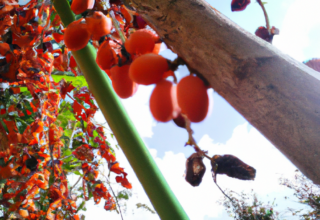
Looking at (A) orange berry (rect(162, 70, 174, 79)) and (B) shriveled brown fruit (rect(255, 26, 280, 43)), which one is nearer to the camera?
(A) orange berry (rect(162, 70, 174, 79))

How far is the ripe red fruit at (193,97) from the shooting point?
26cm

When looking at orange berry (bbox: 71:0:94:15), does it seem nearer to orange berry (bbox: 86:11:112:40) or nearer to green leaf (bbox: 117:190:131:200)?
orange berry (bbox: 86:11:112:40)

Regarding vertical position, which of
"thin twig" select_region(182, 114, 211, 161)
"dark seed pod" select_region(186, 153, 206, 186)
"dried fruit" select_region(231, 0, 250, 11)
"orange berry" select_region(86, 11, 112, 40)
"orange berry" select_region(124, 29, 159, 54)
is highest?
"orange berry" select_region(86, 11, 112, 40)

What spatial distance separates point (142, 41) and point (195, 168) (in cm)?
21

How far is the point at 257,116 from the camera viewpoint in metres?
0.22

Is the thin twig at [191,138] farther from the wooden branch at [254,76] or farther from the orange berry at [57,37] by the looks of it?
the orange berry at [57,37]

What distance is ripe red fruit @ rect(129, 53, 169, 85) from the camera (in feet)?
1.01

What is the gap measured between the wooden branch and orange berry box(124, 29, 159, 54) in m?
0.09

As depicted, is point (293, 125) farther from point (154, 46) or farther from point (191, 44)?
point (154, 46)

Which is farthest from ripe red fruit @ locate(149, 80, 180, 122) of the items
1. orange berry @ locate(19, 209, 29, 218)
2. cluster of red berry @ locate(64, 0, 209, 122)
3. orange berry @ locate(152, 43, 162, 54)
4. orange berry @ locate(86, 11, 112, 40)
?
orange berry @ locate(19, 209, 29, 218)

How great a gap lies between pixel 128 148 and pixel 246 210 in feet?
11.7

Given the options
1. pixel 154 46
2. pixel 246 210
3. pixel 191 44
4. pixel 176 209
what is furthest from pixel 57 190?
pixel 246 210

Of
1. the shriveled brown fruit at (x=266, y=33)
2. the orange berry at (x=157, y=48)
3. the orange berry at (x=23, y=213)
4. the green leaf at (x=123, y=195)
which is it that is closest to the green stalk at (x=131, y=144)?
the orange berry at (x=157, y=48)

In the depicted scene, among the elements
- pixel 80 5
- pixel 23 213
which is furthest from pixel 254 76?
pixel 23 213
